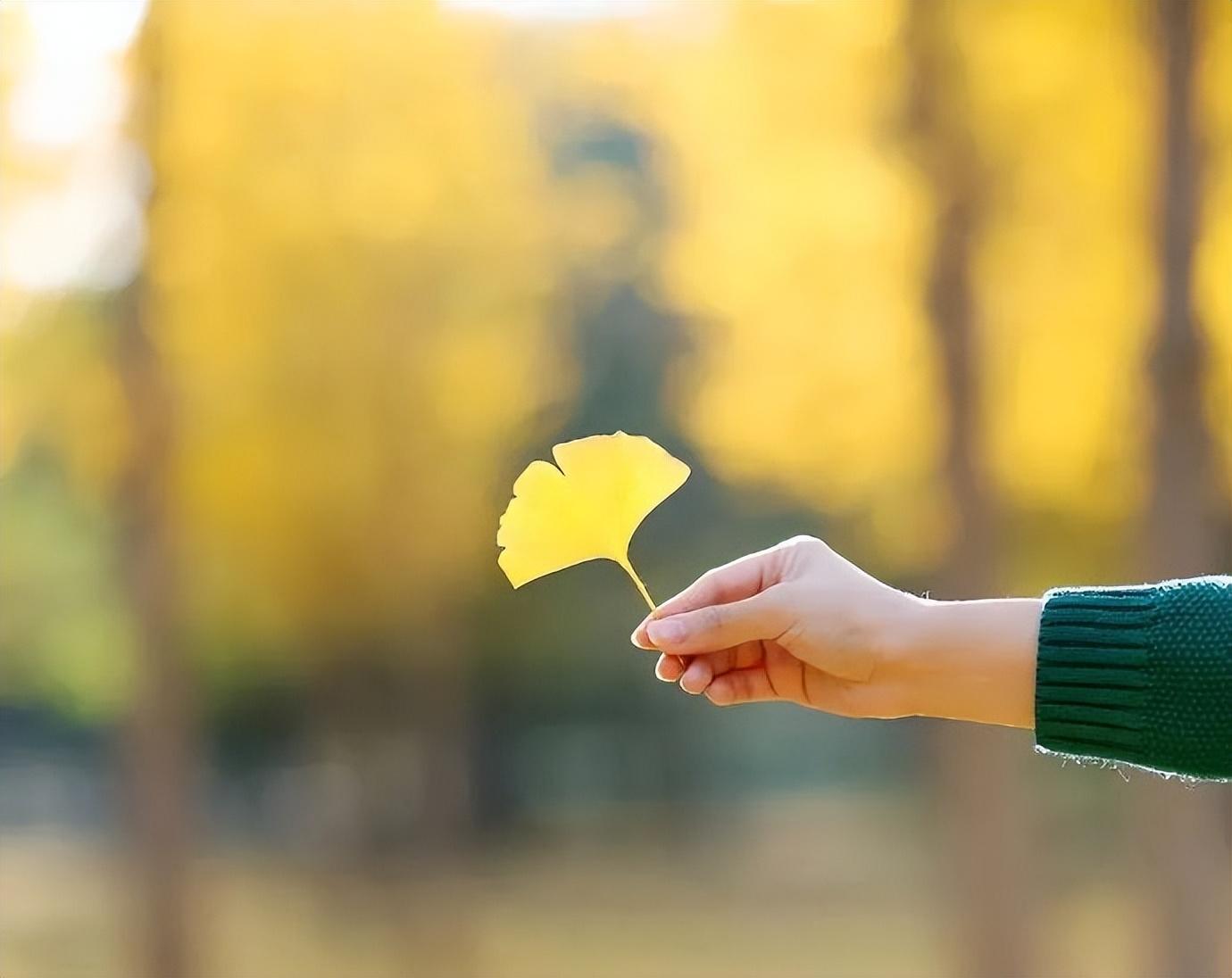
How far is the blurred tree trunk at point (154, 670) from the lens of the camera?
1881 millimetres

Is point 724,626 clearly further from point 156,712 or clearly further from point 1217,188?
point 156,712

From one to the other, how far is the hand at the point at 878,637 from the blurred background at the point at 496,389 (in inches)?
50.1

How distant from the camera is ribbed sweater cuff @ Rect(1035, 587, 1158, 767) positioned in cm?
51

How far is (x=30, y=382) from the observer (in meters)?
2.00

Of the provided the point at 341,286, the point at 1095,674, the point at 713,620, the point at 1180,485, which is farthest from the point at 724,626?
the point at 341,286

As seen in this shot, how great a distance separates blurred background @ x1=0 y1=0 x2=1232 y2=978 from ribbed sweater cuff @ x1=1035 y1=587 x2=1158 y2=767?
1265 mm

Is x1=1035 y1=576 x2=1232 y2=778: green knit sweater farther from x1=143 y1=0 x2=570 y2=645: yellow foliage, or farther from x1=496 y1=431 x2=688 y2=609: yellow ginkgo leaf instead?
x1=143 y1=0 x2=570 y2=645: yellow foliage

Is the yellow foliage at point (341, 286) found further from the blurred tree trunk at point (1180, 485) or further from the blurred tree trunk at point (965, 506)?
the blurred tree trunk at point (1180, 485)

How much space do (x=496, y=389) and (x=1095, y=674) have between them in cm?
166

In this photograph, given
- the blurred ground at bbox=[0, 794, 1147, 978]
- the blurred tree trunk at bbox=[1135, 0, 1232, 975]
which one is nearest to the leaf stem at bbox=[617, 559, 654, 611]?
the blurred tree trunk at bbox=[1135, 0, 1232, 975]

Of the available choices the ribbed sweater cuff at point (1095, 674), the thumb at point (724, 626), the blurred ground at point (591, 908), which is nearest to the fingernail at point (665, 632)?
the thumb at point (724, 626)

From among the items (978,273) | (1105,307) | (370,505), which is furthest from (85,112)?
(1105,307)

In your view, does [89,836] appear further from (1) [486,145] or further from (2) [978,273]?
(2) [978,273]

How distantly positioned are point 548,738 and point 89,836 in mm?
842
